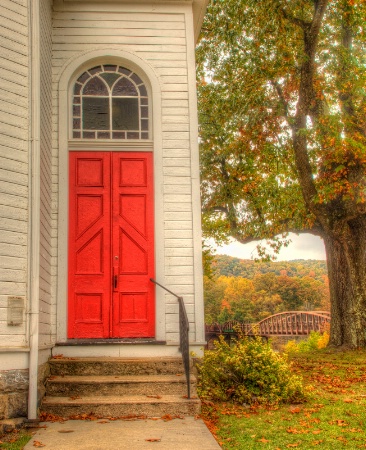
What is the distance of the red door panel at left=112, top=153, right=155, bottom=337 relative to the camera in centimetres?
720

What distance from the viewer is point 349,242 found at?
43.9ft

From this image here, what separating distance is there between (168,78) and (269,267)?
5776cm

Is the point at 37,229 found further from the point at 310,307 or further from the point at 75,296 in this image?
the point at 310,307

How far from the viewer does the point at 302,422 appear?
5699mm

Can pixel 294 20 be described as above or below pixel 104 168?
above

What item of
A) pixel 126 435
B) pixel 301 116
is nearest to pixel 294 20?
pixel 301 116

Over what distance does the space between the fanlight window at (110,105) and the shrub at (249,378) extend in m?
3.37

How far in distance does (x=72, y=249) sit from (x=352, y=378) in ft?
16.7

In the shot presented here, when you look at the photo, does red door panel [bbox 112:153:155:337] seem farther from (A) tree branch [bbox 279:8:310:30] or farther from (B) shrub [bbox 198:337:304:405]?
(A) tree branch [bbox 279:8:310:30]

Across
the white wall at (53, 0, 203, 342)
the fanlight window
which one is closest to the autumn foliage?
the white wall at (53, 0, 203, 342)

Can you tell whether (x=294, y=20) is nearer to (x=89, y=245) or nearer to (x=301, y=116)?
(x=301, y=116)

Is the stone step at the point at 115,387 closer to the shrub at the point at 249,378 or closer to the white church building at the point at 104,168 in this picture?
the white church building at the point at 104,168

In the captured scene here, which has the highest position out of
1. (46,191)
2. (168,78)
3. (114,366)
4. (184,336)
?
(168,78)

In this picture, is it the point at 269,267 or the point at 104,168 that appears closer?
the point at 104,168
